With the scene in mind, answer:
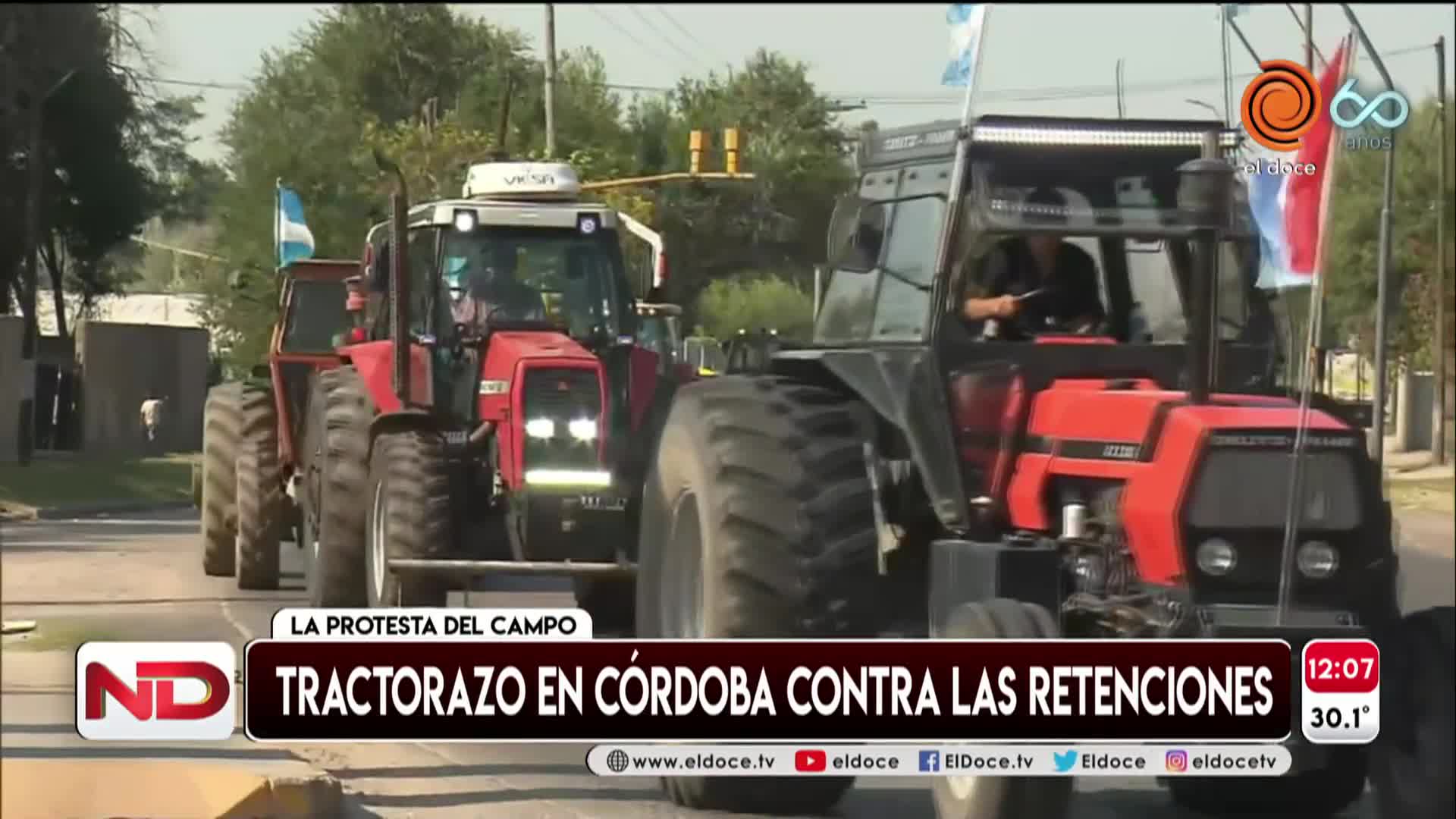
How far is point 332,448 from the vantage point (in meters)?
9.15

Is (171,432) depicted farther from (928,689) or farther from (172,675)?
(928,689)

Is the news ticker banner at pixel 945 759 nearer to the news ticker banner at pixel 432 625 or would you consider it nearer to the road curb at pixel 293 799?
the news ticker banner at pixel 432 625

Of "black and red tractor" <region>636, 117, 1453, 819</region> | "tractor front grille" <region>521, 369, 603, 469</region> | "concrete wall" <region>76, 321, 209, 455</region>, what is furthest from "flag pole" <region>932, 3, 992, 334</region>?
"tractor front grille" <region>521, 369, 603, 469</region>

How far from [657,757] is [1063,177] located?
2145mm

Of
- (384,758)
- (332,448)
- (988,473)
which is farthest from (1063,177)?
(332,448)

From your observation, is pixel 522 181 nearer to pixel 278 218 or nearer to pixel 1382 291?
pixel 278 218

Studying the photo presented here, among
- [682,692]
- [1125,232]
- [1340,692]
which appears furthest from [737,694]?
[1125,232]

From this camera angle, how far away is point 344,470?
9.21 metres

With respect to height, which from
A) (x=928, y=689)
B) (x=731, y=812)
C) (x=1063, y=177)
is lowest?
(x=731, y=812)

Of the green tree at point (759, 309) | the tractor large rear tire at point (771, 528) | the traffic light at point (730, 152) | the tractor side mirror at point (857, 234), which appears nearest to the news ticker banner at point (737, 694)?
the tractor large rear tire at point (771, 528)

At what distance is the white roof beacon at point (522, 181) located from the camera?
7.65 meters

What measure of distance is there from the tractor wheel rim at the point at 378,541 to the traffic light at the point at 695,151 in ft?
7.73

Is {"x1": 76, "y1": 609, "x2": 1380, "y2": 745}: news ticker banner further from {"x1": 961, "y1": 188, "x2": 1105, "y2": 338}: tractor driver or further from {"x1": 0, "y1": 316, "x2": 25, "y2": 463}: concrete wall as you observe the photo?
{"x1": 961, "y1": 188, "x2": 1105, "y2": 338}: tractor driver

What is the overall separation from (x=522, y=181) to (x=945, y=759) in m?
3.28
